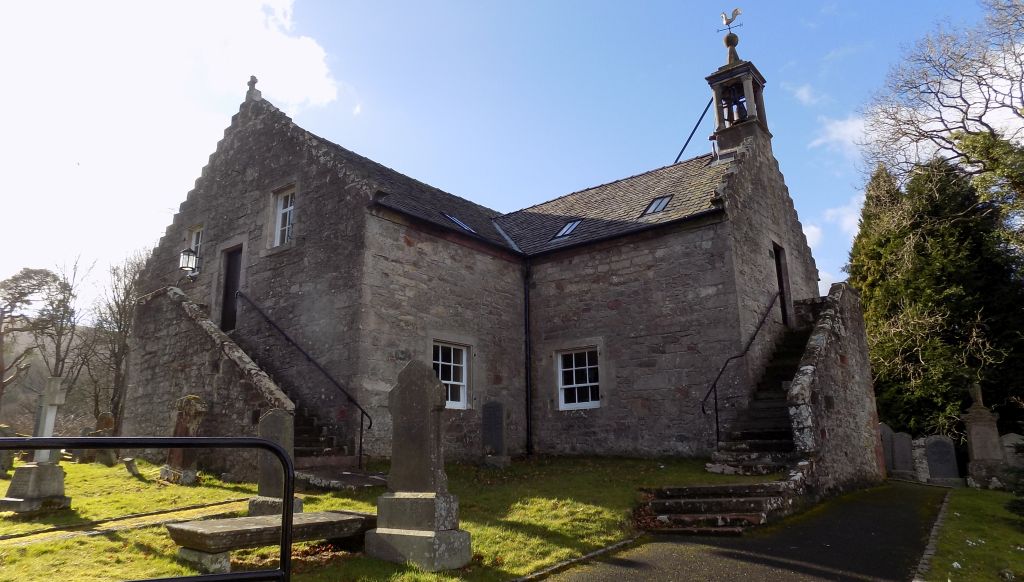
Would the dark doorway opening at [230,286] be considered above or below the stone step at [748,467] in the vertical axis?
above

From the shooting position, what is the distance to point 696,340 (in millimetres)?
→ 13344

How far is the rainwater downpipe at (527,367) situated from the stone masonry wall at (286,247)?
5012 millimetres

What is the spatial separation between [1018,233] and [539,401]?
1660cm

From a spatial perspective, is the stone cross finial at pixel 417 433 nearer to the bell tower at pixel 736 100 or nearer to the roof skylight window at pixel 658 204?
the roof skylight window at pixel 658 204

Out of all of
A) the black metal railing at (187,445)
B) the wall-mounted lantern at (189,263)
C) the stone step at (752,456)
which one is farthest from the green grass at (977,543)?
the wall-mounted lantern at (189,263)

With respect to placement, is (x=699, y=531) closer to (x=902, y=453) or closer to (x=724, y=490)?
(x=724, y=490)

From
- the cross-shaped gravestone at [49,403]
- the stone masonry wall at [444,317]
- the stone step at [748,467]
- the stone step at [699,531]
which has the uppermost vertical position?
the stone masonry wall at [444,317]

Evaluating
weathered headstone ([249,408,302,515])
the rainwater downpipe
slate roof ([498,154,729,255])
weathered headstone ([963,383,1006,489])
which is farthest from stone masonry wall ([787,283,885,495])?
weathered headstone ([249,408,302,515])

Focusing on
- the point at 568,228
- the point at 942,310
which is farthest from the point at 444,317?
the point at 942,310

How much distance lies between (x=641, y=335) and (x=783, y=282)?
15.8ft

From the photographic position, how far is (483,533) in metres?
7.30

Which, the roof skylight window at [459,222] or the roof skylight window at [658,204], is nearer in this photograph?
the roof skylight window at [658,204]

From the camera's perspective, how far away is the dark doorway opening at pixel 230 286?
15.8m

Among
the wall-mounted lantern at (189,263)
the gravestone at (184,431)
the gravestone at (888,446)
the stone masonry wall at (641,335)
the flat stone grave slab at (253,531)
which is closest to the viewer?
the flat stone grave slab at (253,531)
